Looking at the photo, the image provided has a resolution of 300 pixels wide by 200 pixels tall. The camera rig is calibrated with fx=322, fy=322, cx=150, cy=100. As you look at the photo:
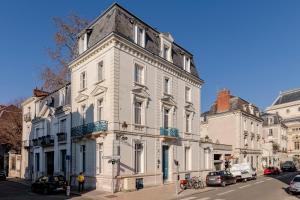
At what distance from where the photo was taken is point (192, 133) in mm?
32688

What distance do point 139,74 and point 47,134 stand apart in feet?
45.5

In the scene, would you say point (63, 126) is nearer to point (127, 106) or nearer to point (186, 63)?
point (127, 106)

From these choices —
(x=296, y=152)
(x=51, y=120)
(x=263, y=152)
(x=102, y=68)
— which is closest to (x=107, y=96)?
(x=102, y=68)

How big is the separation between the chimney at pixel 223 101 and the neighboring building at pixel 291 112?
40.4 m

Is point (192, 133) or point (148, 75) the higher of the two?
point (148, 75)

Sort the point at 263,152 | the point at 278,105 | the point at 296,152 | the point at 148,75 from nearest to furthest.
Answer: the point at 148,75, the point at 263,152, the point at 296,152, the point at 278,105

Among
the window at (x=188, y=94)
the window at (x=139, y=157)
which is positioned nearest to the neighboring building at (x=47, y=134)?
the window at (x=139, y=157)

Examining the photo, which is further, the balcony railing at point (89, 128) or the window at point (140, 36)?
the window at point (140, 36)

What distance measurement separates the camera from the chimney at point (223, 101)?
47.4 metres

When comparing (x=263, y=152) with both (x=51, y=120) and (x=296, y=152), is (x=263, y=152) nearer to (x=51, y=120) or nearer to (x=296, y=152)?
(x=296, y=152)

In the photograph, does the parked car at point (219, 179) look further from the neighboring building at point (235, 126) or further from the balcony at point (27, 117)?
the balcony at point (27, 117)

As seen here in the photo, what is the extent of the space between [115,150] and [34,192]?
7.79 metres

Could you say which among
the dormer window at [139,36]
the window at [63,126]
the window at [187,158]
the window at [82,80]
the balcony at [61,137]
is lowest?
the window at [187,158]

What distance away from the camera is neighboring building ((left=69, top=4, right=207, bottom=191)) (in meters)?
23.8
